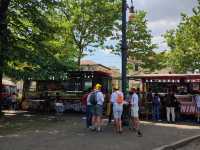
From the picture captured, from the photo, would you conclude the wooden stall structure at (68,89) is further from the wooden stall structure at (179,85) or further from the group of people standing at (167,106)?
the group of people standing at (167,106)

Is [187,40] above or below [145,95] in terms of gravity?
above

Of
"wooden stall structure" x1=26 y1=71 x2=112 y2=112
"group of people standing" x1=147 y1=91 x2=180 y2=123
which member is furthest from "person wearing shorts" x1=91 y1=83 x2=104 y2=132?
"wooden stall structure" x1=26 y1=71 x2=112 y2=112

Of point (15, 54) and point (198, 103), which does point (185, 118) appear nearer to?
point (198, 103)

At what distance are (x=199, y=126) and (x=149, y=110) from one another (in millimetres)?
4551

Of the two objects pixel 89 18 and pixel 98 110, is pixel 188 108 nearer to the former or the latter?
pixel 98 110

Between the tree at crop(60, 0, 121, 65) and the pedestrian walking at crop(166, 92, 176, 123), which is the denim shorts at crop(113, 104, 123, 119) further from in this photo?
the tree at crop(60, 0, 121, 65)

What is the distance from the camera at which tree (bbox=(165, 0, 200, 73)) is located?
47.8 meters

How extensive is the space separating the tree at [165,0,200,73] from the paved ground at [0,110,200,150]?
25960 mm

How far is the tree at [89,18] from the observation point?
46219 mm

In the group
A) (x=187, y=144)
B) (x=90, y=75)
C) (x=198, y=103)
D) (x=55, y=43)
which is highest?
(x=55, y=43)

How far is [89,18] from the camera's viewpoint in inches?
1818

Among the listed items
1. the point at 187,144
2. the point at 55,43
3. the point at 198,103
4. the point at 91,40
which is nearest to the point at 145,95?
the point at 198,103

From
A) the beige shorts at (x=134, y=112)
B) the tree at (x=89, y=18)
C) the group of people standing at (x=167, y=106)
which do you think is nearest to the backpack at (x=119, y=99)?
the beige shorts at (x=134, y=112)

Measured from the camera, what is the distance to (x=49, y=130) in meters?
20.2
